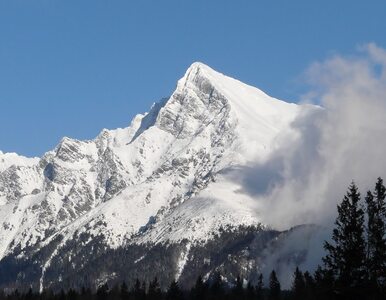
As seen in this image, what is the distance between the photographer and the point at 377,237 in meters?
70.2

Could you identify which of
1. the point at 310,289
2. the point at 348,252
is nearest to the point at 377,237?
the point at 348,252

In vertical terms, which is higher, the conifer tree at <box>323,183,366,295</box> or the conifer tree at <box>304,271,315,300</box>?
the conifer tree at <box>304,271,315,300</box>

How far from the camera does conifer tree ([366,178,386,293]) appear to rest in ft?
226

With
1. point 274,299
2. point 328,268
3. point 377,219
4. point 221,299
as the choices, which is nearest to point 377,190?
point 377,219

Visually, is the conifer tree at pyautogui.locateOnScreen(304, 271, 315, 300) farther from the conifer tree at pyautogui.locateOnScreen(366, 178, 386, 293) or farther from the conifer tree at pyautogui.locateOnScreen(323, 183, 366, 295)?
the conifer tree at pyautogui.locateOnScreen(323, 183, 366, 295)

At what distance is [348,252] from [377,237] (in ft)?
9.71

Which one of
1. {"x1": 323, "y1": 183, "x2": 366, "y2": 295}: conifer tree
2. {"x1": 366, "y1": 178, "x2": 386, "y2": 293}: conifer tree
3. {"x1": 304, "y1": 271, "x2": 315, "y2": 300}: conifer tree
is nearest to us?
{"x1": 323, "y1": 183, "x2": 366, "y2": 295}: conifer tree

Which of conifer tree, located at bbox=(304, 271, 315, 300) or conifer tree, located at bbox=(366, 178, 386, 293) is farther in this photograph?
conifer tree, located at bbox=(304, 271, 315, 300)

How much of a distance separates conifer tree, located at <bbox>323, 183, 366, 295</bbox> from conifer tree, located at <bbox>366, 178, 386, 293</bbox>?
78 cm

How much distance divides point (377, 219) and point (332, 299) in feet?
23.0

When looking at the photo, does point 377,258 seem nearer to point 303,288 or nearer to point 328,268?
point 328,268

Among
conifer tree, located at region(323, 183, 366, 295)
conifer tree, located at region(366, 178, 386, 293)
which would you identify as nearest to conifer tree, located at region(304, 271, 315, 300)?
conifer tree, located at region(366, 178, 386, 293)

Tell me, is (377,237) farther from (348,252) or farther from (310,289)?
(310,289)

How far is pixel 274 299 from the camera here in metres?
186
